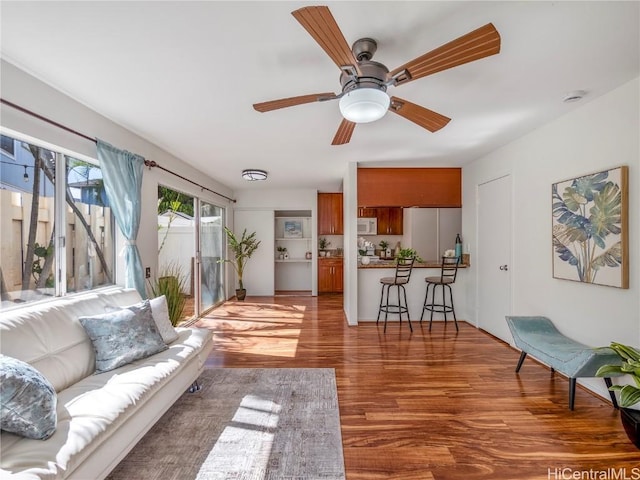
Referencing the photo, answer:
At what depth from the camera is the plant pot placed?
1810 mm

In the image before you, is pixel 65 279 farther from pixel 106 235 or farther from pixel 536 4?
A: pixel 536 4

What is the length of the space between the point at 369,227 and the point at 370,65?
4918 mm

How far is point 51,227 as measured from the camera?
235 centimetres

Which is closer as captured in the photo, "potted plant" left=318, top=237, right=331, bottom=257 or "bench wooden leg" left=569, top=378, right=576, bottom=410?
"bench wooden leg" left=569, top=378, right=576, bottom=410

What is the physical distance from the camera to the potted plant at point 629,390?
180cm

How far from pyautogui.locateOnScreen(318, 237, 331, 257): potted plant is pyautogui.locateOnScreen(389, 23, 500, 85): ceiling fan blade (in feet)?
19.4

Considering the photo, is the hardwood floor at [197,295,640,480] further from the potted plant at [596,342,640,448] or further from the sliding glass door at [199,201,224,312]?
the sliding glass door at [199,201,224,312]

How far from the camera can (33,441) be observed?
1.26m

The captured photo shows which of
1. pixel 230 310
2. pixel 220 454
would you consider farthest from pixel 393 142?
pixel 230 310

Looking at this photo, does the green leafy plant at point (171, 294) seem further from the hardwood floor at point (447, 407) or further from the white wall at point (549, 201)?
the white wall at point (549, 201)

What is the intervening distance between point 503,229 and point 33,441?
4.42m

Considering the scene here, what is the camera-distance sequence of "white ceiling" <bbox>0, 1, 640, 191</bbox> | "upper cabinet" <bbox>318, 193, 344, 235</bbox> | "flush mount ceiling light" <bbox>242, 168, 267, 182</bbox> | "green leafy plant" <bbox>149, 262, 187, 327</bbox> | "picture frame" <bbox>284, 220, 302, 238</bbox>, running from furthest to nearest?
"picture frame" <bbox>284, 220, 302, 238</bbox>
"upper cabinet" <bbox>318, 193, 344, 235</bbox>
"flush mount ceiling light" <bbox>242, 168, 267, 182</bbox>
"green leafy plant" <bbox>149, 262, 187, 327</bbox>
"white ceiling" <bbox>0, 1, 640, 191</bbox>

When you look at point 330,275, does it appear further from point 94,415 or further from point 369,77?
point 94,415

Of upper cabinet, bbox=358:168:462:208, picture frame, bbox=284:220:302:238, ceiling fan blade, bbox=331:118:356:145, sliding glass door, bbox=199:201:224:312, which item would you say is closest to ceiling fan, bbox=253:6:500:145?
ceiling fan blade, bbox=331:118:356:145
